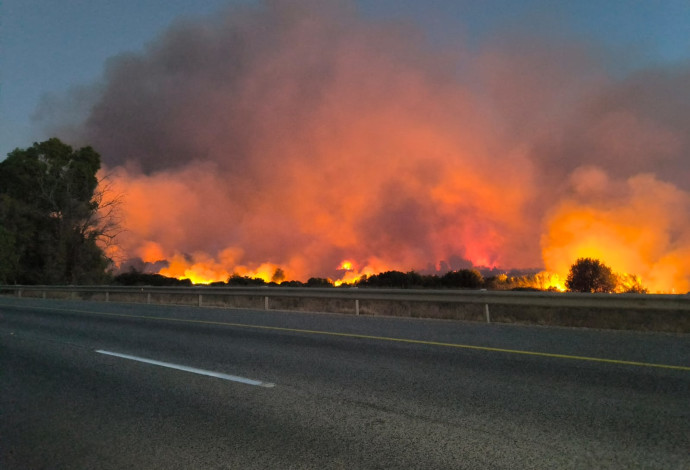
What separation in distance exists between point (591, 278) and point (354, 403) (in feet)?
74.1

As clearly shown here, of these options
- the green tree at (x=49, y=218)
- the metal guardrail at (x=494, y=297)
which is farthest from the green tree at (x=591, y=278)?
the green tree at (x=49, y=218)

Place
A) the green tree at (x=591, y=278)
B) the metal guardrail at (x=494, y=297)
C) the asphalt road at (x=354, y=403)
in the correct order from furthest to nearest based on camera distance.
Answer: the green tree at (x=591, y=278), the metal guardrail at (x=494, y=297), the asphalt road at (x=354, y=403)

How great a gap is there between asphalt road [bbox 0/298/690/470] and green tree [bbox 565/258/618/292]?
15018 millimetres

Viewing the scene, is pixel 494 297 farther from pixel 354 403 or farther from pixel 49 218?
pixel 49 218

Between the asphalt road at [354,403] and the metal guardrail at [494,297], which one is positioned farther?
the metal guardrail at [494,297]

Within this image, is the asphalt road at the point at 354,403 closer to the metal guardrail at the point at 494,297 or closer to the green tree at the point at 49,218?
the metal guardrail at the point at 494,297

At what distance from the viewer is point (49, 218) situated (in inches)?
1734

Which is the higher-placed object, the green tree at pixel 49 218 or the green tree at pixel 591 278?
the green tree at pixel 49 218

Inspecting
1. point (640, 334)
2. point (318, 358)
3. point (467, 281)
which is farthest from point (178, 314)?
point (467, 281)

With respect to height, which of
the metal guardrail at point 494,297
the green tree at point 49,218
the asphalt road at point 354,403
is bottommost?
the asphalt road at point 354,403

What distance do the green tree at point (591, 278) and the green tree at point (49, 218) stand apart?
39.9 meters

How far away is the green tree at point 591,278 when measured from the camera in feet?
76.2

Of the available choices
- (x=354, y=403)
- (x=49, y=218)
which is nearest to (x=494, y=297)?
(x=354, y=403)

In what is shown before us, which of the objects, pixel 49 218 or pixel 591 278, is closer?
pixel 591 278
